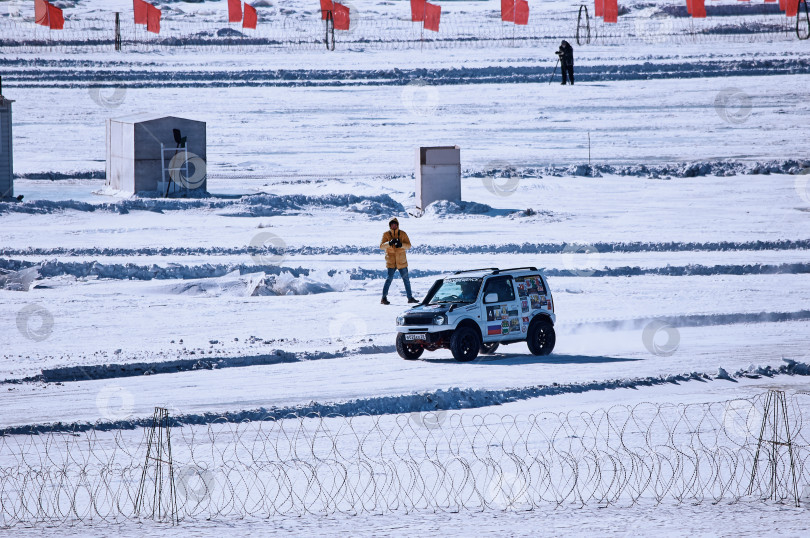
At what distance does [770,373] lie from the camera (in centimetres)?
1444

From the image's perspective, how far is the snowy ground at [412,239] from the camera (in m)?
13.3

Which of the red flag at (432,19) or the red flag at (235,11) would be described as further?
the red flag at (235,11)

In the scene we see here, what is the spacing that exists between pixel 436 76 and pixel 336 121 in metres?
9.02

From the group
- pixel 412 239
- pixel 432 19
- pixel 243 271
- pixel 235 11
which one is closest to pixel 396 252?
pixel 243 271

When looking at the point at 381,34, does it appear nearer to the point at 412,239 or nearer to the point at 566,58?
the point at 566,58

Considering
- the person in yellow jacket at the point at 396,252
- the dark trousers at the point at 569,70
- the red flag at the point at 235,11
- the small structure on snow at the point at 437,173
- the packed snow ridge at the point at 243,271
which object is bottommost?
the packed snow ridge at the point at 243,271

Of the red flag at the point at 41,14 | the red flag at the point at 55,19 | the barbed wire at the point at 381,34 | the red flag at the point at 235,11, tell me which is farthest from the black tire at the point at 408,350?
the red flag at the point at 55,19

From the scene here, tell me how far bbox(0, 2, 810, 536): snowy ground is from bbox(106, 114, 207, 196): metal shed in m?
1.03

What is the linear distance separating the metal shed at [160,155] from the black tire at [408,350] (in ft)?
55.8

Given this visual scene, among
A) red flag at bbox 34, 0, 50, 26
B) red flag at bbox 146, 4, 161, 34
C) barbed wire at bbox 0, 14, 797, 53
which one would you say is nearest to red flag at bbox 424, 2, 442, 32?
barbed wire at bbox 0, 14, 797, 53

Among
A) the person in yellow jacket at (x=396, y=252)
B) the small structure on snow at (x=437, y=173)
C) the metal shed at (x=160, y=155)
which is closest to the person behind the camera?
the person in yellow jacket at (x=396, y=252)

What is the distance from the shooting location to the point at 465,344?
49.8 feet

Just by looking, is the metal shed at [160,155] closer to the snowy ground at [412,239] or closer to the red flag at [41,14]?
the snowy ground at [412,239]

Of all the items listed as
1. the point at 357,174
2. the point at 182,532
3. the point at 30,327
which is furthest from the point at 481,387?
the point at 357,174
